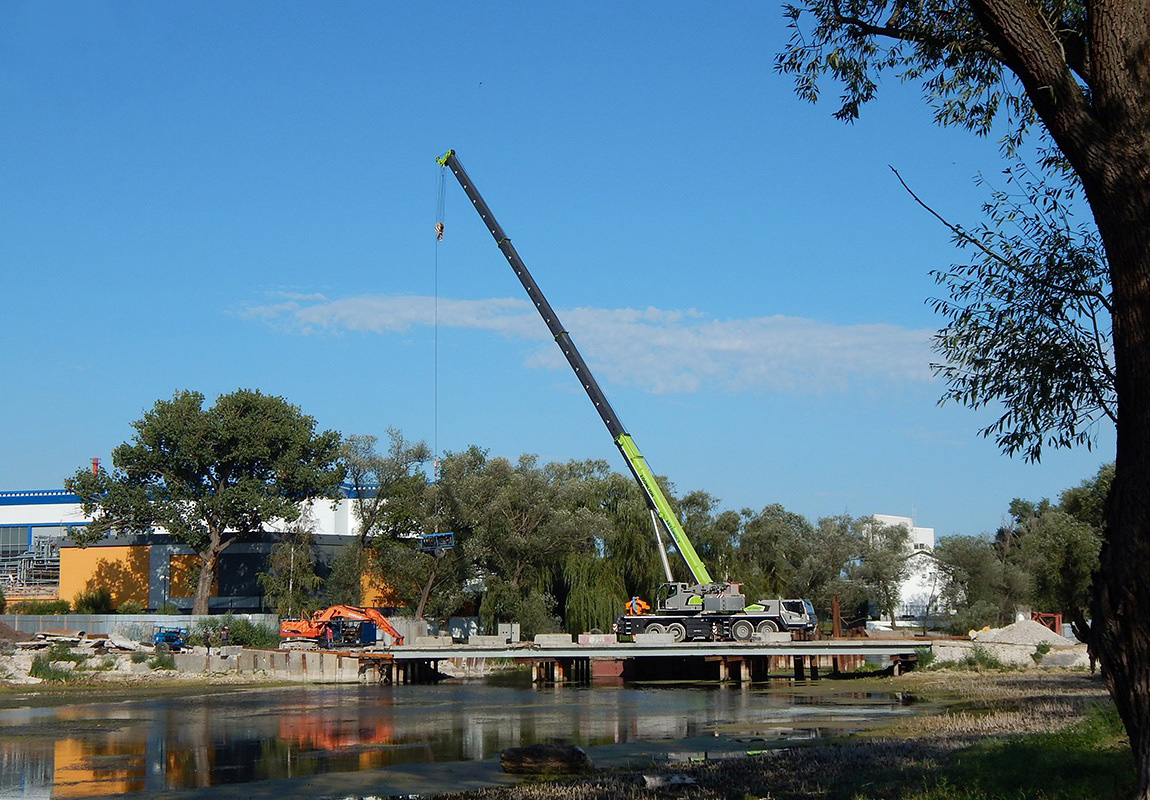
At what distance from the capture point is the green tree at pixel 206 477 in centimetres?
6016

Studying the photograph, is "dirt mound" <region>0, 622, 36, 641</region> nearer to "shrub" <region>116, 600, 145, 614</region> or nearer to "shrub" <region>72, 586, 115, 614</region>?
"shrub" <region>116, 600, 145, 614</region>

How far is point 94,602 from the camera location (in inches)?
2516

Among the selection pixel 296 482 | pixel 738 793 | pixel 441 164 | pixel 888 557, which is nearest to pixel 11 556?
pixel 296 482

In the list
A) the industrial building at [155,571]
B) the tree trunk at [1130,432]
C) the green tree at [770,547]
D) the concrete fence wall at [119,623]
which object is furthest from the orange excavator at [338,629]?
the tree trunk at [1130,432]

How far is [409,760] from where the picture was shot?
2170 centimetres

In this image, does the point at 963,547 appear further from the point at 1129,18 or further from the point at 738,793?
the point at 1129,18

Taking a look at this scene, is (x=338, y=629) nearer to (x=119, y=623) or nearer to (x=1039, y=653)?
(x=119, y=623)

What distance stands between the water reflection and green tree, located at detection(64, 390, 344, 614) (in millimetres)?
19586

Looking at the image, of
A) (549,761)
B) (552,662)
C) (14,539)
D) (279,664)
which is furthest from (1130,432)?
(14,539)

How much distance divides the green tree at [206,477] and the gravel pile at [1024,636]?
35400 mm

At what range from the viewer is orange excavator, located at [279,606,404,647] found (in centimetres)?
5334

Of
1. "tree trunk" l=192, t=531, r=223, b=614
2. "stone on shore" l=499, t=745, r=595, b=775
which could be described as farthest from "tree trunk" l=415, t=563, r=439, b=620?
"stone on shore" l=499, t=745, r=595, b=775

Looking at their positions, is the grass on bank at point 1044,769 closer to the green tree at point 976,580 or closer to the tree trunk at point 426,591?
the tree trunk at point 426,591

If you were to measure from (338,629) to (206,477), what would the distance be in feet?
45.1
